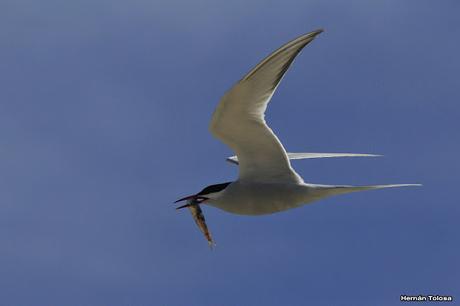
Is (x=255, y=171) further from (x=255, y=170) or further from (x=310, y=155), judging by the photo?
(x=310, y=155)

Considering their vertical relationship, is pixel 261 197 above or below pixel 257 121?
below

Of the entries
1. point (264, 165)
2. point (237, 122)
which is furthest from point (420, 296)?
point (237, 122)

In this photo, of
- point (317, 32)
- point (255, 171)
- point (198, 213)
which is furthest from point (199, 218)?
point (317, 32)

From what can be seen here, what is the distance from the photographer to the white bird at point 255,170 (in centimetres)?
900

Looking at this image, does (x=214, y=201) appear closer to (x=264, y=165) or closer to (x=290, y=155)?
(x=264, y=165)

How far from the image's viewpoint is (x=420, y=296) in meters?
10.0

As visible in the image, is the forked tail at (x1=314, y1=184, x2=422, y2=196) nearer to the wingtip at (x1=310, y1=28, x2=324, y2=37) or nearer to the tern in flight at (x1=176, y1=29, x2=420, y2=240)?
the tern in flight at (x1=176, y1=29, x2=420, y2=240)

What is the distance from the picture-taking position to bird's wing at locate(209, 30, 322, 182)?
8375 mm

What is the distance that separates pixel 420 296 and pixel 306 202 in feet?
6.01

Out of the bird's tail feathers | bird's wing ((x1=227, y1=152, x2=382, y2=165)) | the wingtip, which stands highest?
the wingtip

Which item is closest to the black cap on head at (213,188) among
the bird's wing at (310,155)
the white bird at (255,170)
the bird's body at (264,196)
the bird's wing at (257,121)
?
the white bird at (255,170)

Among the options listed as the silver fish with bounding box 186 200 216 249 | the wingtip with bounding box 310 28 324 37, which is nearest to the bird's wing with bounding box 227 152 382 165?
the silver fish with bounding box 186 200 216 249

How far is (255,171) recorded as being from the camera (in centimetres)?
971

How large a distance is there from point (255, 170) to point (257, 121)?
0.74m
